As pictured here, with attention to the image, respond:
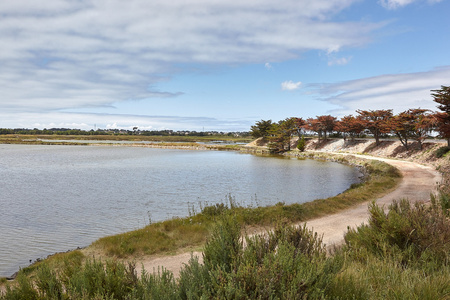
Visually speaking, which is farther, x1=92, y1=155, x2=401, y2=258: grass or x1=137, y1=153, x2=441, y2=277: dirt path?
x1=92, y1=155, x2=401, y2=258: grass

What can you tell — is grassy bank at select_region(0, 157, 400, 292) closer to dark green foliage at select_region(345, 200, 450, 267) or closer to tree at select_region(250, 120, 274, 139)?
dark green foliage at select_region(345, 200, 450, 267)

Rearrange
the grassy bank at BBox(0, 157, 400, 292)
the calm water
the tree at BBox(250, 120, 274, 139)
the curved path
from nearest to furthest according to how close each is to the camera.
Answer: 1. the grassy bank at BBox(0, 157, 400, 292)
2. the curved path
3. the calm water
4. the tree at BBox(250, 120, 274, 139)

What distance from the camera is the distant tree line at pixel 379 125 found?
116ft

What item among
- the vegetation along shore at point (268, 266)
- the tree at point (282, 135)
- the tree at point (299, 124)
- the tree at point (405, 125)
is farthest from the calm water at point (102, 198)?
the tree at point (299, 124)

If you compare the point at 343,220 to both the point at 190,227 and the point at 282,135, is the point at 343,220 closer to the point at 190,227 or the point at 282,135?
the point at 190,227

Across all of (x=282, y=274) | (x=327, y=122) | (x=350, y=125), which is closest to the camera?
(x=282, y=274)

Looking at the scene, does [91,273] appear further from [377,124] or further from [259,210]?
[377,124]

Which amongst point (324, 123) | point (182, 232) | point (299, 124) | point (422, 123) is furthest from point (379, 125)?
point (182, 232)

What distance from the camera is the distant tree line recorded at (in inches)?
1390

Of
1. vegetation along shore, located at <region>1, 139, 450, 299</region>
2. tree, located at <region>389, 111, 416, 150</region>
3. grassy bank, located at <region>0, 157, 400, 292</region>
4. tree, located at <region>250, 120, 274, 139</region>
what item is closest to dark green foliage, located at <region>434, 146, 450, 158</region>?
tree, located at <region>389, 111, 416, 150</region>

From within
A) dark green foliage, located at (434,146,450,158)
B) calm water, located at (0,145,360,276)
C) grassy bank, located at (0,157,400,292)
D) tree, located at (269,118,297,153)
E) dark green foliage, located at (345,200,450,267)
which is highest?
tree, located at (269,118,297,153)

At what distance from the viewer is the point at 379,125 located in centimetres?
5531

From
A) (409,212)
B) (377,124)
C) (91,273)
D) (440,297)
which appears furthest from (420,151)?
(91,273)

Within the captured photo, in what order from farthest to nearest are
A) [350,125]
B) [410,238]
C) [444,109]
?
[350,125] < [444,109] < [410,238]
